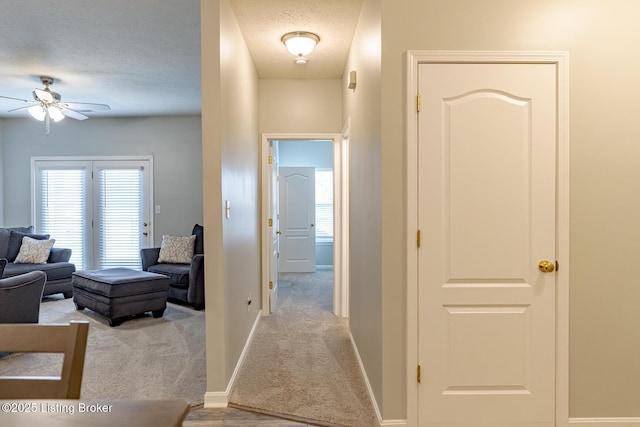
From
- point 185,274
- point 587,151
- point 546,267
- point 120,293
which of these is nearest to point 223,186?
point 546,267

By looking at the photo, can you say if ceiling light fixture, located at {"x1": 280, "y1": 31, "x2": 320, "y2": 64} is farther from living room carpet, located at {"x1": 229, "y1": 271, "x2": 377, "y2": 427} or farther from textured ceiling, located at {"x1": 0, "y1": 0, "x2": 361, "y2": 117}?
living room carpet, located at {"x1": 229, "y1": 271, "x2": 377, "y2": 427}

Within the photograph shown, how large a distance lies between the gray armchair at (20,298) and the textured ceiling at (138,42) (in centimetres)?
207

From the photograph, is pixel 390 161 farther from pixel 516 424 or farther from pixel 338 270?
pixel 338 270

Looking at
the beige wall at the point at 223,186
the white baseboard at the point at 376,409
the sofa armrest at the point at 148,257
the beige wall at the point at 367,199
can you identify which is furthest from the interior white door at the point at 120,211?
the white baseboard at the point at 376,409

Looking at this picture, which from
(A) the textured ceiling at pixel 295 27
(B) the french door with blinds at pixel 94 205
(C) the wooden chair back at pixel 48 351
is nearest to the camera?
(C) the wooden chair back at pixel 48 351

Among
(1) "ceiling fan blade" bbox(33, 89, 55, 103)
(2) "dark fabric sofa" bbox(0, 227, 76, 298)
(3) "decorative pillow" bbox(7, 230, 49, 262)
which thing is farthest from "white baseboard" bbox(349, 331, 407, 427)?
(3) "decorative pillow" bbox(7, 230, 49, 262)

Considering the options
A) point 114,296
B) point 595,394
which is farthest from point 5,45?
point 595,394

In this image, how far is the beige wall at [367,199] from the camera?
2.29 meters

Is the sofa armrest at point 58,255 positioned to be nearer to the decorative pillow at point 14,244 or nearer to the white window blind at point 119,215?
the decorative pillow at point 14,244

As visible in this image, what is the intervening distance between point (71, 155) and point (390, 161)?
20.0 ft

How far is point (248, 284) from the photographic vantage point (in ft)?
12.0

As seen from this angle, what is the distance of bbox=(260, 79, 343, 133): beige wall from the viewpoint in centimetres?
446

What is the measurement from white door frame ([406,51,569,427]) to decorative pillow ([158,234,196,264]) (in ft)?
13.1

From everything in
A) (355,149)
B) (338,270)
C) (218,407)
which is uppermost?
(355,149)
